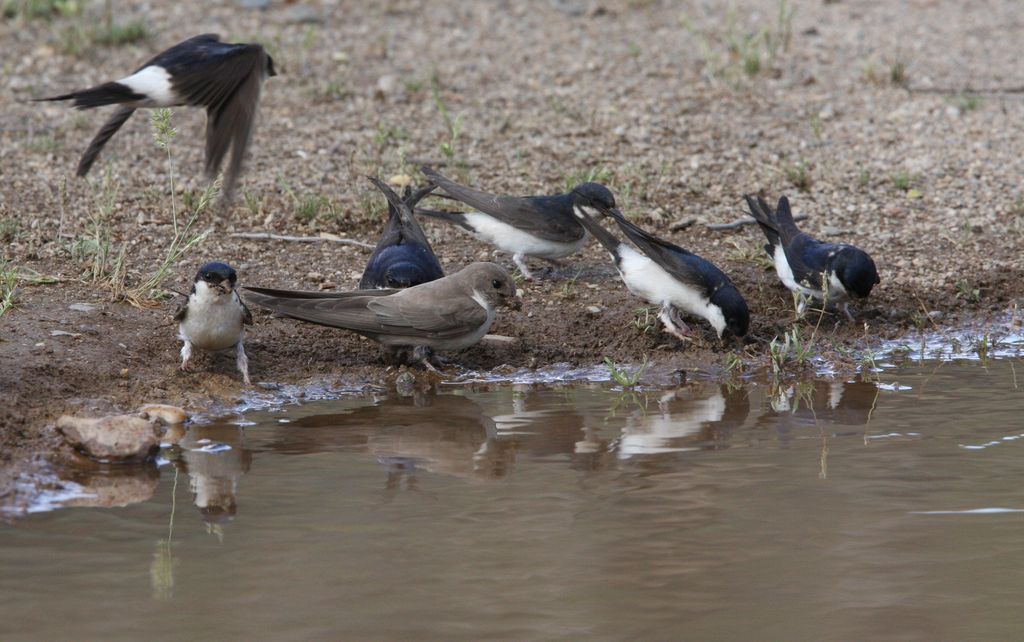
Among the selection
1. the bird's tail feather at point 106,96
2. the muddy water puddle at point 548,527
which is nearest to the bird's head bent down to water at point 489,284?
the muddy water puddle at point 548,527

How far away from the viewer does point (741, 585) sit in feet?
12.6

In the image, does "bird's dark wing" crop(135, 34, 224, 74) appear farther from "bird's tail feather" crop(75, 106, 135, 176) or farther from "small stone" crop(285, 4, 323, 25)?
"small stone" crop(285, 4, 323, 25)

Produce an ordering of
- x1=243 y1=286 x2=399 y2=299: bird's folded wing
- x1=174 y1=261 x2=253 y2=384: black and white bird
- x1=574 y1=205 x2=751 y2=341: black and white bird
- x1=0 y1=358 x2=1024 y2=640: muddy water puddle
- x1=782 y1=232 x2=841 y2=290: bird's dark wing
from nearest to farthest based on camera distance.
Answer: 1. x1=0 y1=358 x2=1024 y2=640: muddy water puddle
2. x1=174 y1=261 x2=253 y2=384: black and white bird
3. x1=243 y1=286 x2=399 y2=299: bird's folded wing
4. x1=574 y1=205 x2=751 y2=341: black and white bird
5. x1=782 y1=232 x2=841 y2=290: bird's dark wing

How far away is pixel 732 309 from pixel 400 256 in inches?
68.2

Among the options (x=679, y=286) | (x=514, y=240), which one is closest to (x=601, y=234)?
(x=514, y=240)

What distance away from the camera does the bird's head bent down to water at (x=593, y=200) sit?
747 centimetres

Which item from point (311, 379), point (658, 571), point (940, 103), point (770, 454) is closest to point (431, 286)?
point (311, 379)

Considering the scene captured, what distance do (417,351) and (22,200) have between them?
3.02 m

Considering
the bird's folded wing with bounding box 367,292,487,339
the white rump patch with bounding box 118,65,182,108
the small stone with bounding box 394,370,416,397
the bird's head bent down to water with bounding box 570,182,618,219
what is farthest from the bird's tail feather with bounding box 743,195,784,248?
the white rump patch with bounding box 118,65,182,108

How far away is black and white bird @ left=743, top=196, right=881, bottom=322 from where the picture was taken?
6816 mm

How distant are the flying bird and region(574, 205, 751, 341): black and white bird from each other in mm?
895

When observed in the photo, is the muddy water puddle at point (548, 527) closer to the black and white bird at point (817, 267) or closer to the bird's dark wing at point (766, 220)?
the black and white bird at point (817, 267)

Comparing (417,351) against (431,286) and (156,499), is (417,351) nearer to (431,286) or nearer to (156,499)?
(431,286)

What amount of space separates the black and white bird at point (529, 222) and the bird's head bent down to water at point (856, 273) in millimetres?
1361
